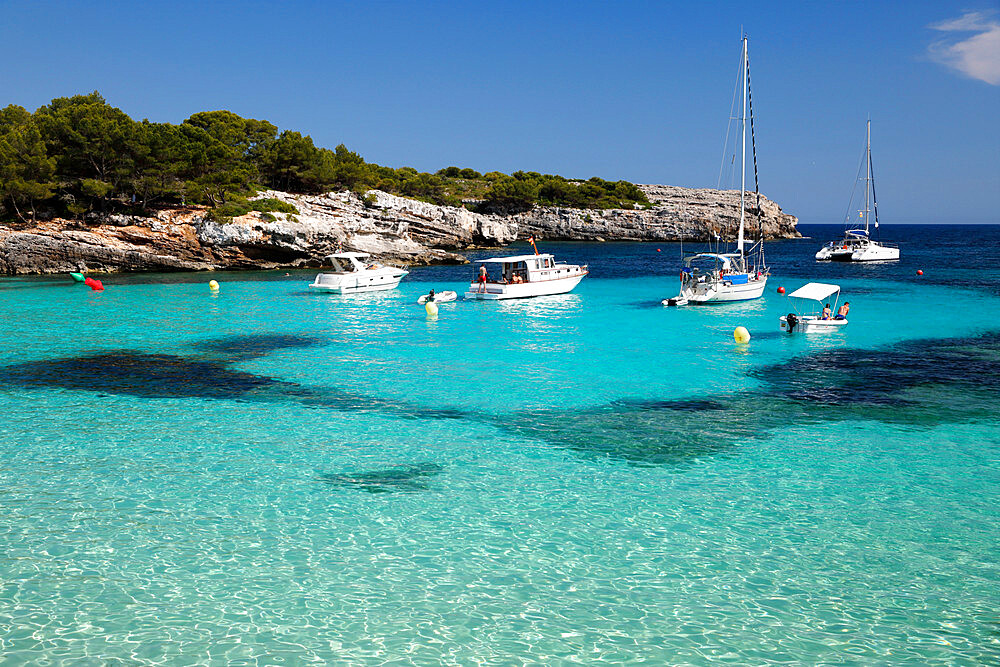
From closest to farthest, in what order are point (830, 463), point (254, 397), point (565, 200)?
point (830, 463) < point (254, 397) < point (565, 200)

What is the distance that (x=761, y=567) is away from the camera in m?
10.6

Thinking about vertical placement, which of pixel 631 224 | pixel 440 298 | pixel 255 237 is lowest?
pixel 440 298

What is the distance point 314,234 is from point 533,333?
134 ft

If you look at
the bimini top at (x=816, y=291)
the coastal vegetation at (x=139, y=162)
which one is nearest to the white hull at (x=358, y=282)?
the coastal vegetation at (x=139, y=162)

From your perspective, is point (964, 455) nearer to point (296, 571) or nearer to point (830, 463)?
point (830, 463)

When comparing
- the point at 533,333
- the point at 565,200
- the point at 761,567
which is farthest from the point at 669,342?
the point at 565,200

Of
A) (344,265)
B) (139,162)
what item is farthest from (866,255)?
(139,162)

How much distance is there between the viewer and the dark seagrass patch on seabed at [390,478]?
13867 mm

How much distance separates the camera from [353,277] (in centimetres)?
5106

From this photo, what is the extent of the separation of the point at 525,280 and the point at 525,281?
147 mm

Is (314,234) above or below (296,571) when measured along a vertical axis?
above

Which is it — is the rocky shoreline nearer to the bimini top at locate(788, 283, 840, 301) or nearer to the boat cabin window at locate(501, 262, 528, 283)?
the boat cabin window at locate(501, 262, 528, 283)

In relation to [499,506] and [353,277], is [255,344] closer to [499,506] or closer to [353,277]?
[499,506]

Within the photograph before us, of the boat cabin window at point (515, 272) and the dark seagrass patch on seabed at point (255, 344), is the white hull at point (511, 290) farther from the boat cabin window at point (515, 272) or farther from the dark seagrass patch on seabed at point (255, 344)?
the dark seagrass patch on seabed at point (255, 344)
